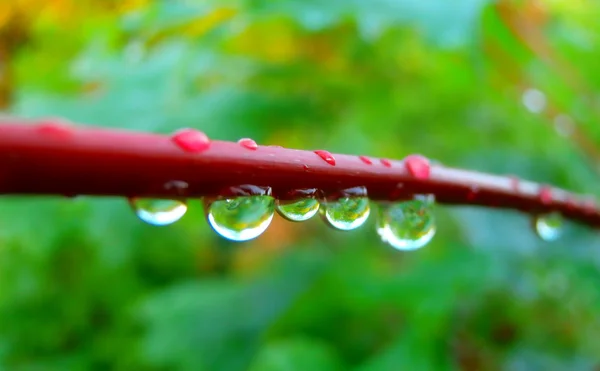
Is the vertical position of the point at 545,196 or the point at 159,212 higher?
the point at 159,212

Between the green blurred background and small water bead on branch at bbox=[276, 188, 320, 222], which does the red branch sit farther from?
the green blurred background

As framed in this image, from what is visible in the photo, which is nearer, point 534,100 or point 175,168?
point 175,168

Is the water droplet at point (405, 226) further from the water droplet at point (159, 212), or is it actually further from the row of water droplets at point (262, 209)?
the water droplet at point (159, 212)

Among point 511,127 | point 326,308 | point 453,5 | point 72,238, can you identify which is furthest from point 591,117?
point 72,238

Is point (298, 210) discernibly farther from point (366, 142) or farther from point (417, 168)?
point (366, 142)

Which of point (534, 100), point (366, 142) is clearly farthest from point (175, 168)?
point (534, 100)

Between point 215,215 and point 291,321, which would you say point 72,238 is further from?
point 215,215
